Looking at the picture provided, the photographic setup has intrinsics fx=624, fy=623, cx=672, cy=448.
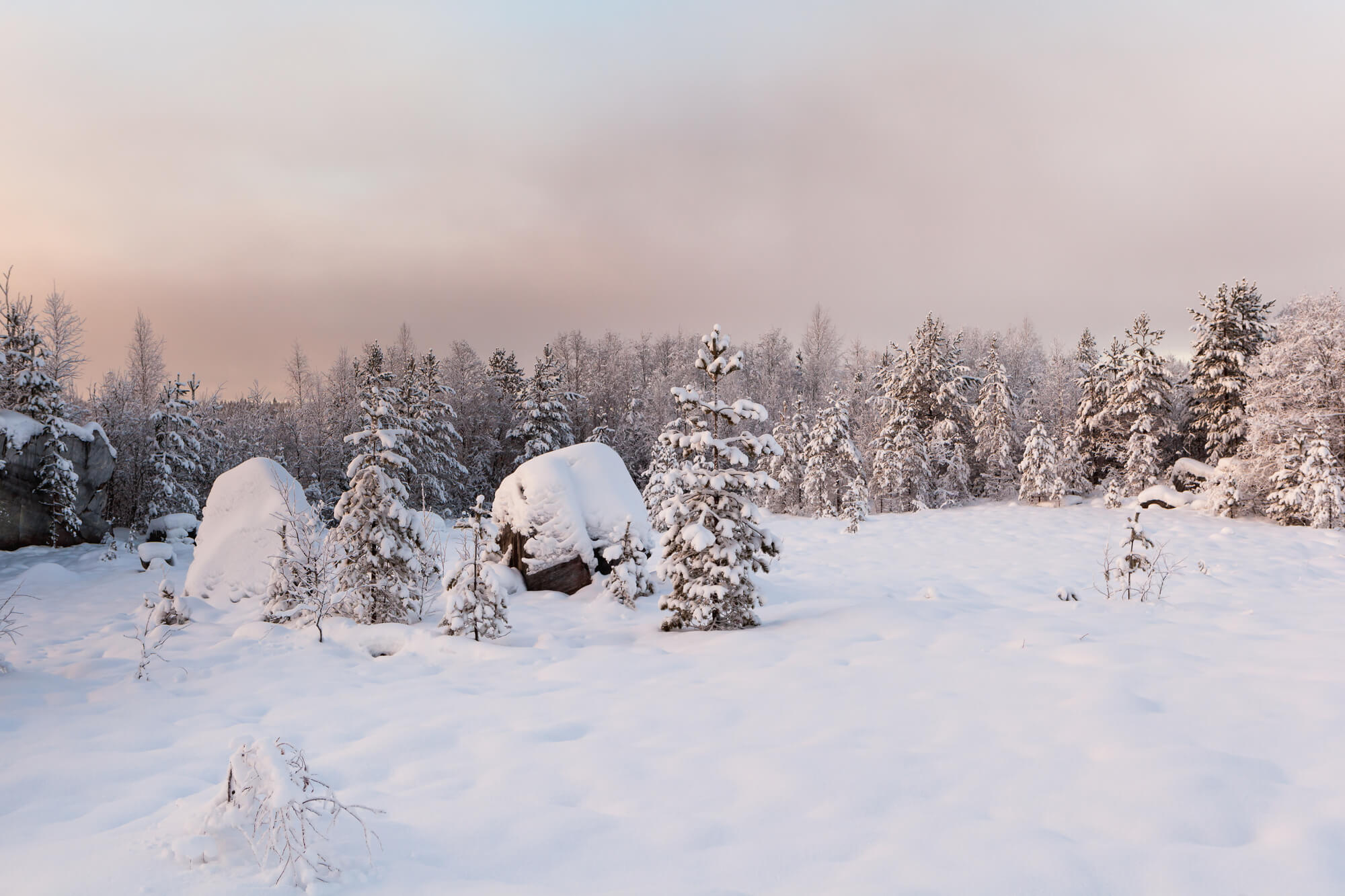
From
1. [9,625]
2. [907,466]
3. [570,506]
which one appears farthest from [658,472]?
[9,625]

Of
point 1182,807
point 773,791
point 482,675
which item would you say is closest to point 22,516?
point 482,675

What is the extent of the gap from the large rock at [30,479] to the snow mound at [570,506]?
16120 millimetres

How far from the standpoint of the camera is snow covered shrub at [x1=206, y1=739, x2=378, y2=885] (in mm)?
2549

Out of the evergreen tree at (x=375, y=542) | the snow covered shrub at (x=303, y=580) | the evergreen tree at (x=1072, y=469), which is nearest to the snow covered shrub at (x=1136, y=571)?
the evergreen tree at (x=375, y=542)

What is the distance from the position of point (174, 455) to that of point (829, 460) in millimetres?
27782

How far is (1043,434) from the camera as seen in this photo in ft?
92.3

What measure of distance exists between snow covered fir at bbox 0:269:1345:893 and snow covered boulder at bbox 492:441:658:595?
7 centimetres

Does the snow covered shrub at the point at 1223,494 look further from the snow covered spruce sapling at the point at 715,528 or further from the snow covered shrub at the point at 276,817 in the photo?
the snow covered shrub at the point at 276,817

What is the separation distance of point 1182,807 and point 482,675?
17.7ft

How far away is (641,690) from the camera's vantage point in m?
5.41

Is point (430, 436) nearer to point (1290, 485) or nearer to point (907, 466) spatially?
point (907, 466)

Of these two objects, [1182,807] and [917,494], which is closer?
[1182,807]

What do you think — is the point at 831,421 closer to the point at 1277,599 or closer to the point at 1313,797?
the point at 1277,599

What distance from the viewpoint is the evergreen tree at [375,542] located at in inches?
359
